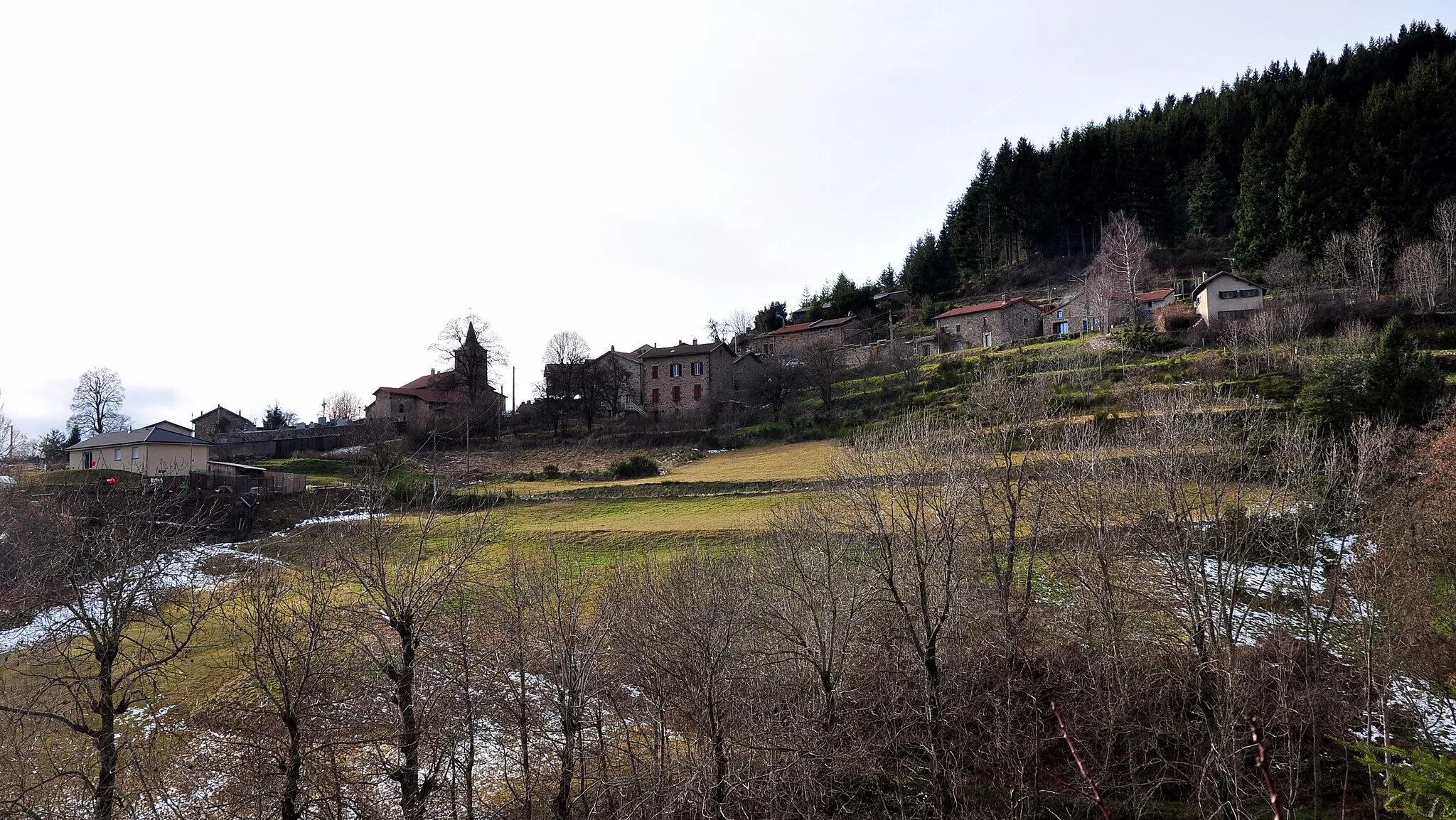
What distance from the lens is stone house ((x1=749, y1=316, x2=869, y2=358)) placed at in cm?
7488

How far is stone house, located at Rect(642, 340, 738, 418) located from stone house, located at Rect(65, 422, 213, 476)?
34106mm

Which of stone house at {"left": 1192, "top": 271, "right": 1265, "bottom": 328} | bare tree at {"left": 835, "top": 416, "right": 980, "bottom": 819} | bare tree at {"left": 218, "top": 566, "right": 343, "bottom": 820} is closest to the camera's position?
bare tree at {"left": 218, "top": 566, "right": 343, "bottom": 820}

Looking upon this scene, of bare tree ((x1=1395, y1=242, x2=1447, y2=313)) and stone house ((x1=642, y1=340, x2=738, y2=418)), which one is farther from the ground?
bare tree ((x1=1395, y1=242, x2=1447, y2=313))

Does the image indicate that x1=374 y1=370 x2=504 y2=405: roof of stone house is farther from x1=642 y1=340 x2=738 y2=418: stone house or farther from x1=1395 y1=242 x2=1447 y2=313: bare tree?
x1=1395 y1=242 x2=1447 y2=313: bare tree

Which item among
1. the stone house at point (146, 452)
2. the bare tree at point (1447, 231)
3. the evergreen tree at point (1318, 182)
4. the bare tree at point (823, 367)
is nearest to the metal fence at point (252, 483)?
the stone house at point (146, 452)

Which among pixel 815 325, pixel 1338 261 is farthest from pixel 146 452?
pixel 1338 261

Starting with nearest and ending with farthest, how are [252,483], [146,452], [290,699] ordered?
[290,699]
[252,483]
[146,452]

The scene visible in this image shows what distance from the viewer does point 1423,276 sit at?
49281mm

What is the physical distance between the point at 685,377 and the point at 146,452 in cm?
4011

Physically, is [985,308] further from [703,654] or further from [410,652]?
→ [410,652]

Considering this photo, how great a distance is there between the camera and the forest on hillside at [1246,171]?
6209cm

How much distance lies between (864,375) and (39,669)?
52.8m

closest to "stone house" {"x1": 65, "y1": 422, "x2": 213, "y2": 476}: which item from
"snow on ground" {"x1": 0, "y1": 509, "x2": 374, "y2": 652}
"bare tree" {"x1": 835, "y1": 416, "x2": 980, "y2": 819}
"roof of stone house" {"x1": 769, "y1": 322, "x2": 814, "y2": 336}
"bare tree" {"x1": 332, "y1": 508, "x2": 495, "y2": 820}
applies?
"snow on ground" {"x1": 0, "y1": 509, "x2": 374, "y2": 652}

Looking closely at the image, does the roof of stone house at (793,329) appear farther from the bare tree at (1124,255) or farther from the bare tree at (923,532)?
the bare tree at (923,532)
